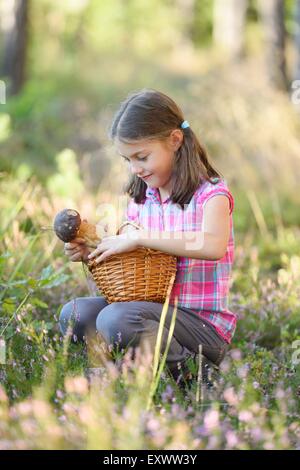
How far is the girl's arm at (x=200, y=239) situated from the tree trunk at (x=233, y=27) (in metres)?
14.8

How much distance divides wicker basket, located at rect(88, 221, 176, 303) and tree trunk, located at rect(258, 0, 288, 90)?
872cm

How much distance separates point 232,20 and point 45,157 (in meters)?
12.1

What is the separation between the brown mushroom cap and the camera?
3.00 meters

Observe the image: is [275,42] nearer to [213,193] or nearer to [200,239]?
[213,193]

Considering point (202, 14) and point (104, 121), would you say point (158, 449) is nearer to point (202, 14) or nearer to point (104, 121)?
point (104, 121)

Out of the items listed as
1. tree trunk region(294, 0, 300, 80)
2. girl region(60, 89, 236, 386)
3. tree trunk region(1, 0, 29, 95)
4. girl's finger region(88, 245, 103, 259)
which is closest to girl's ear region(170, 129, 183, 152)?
girl region(60, 89, 236, 386)

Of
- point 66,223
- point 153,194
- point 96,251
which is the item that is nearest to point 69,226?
point 66,223

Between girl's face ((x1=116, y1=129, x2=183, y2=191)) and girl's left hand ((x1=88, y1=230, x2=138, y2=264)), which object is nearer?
girl's left hand ((x1=88, y1=230, x2=138, y2=264))

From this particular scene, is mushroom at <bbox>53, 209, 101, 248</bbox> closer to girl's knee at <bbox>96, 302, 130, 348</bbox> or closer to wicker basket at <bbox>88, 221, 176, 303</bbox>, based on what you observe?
wicker basket at <bbox>88, 221, 176, 303</bbox>

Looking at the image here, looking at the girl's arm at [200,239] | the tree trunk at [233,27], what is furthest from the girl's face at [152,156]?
the tree trunk at [233,27]

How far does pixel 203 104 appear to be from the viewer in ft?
31.8

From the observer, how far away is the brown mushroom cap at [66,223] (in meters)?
3.00

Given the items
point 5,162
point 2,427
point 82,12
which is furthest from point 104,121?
point 82,12

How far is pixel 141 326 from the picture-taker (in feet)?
9.90
